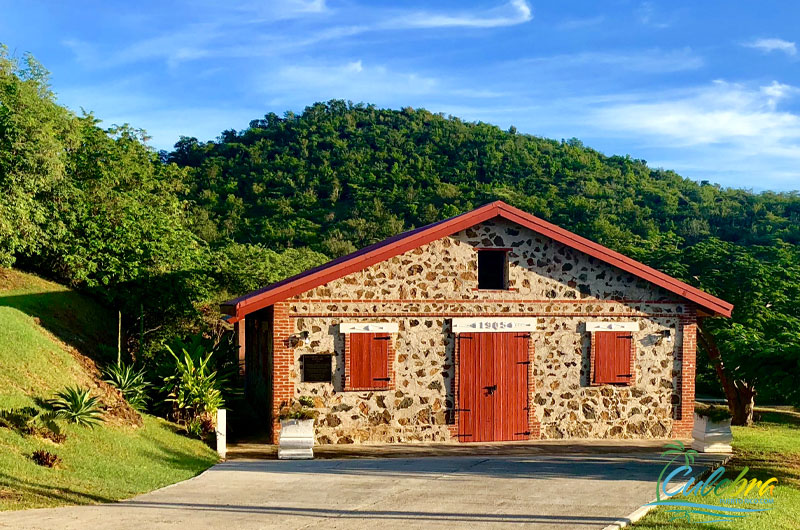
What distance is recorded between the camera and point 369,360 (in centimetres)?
1582

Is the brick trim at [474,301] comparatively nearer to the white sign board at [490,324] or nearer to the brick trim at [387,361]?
the white sign board at [490,324]

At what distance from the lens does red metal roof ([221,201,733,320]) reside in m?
15.4

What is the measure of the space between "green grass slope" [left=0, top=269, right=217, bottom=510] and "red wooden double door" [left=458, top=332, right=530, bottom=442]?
5415 millimetres

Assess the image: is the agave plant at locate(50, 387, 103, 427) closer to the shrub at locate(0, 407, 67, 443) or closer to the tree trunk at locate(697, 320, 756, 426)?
the shrub at locate(0, 407, 67, 443)

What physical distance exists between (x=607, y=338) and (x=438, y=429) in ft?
13.8

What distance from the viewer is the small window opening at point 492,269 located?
54.7 ft

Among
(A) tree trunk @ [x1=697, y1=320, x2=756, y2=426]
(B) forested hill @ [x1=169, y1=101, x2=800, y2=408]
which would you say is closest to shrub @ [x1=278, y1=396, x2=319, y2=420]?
(A) tree trunk @ [x1=697, y1=320, x2=756, y2=426]

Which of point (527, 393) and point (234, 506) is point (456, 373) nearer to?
point (527, 393)

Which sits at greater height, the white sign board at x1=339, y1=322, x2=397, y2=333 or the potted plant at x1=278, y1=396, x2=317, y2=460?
the white sign board at x1=339, y1=322, x2=397, y2=333

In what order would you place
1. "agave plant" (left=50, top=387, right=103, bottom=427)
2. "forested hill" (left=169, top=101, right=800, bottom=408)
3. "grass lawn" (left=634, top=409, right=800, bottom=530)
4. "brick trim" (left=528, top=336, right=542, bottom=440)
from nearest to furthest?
1. "grass lawn" (left=634, top=409, right=800, bottom=530)
2. "agave plant" (left=50, top=387, right=103, bottom=427)
3. "brick trim" (left=528, top=336, right=542, bottom=440)
4. "forested hill" (left=169, top=101, right=800, bottom=408)

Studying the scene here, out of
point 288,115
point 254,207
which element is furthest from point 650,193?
point 288,115

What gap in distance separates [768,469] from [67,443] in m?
11.7

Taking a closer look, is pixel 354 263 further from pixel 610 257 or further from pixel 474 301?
pixel 610 257

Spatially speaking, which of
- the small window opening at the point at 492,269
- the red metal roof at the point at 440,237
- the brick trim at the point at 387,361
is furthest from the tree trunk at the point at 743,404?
the brick trim at the point at 387,361
